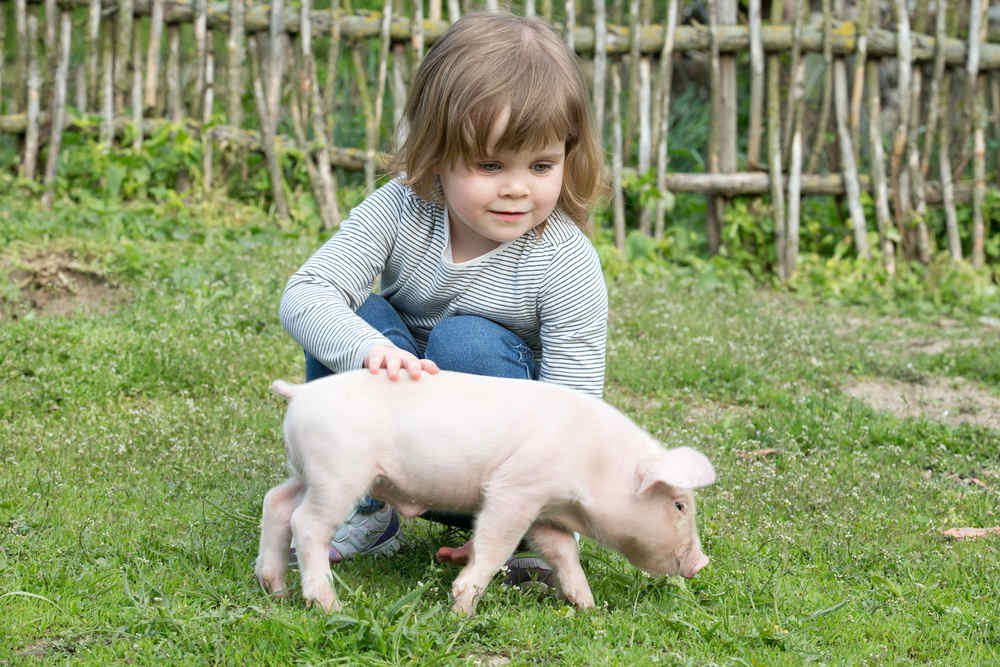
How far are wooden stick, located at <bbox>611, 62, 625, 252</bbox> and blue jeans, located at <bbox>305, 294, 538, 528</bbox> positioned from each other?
441 cm

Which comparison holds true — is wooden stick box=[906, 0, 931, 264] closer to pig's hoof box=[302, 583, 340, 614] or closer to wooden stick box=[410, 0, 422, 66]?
wooden stick box=[410, 0, 422, 66]

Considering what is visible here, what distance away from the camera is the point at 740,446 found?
4371mm

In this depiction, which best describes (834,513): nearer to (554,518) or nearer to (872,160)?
(554,518)

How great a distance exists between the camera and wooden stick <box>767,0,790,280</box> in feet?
25.0

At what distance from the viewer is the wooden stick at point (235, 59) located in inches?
295

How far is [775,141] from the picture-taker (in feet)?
25.0

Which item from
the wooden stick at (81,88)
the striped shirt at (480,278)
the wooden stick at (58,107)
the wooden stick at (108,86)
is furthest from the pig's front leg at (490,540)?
the wooden stick at (81,88)

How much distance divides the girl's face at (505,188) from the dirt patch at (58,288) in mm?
3019

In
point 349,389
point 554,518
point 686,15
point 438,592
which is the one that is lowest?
point 438,592

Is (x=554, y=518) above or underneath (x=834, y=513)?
above

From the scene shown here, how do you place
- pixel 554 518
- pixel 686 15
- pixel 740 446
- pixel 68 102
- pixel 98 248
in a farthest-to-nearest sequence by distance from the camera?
pixel 686 15 → pixel 68 102 → pixel 98 248 → pixel 740 446 → pixel 554 518

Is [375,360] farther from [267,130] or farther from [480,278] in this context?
[267,130]

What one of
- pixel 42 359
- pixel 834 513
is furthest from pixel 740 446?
pixel 42 359

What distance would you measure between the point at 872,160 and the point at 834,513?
466 centimetres
